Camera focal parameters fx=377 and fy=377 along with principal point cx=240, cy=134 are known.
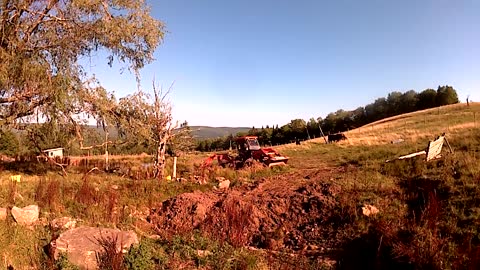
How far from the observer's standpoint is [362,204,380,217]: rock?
387 inches

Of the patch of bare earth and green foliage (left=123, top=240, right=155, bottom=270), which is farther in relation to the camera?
the patch of bare earth

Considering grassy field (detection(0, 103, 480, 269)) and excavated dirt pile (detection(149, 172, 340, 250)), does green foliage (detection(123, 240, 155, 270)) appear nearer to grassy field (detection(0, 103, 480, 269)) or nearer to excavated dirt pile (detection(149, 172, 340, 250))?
grassy field (detection(0, 103, 480, 269))

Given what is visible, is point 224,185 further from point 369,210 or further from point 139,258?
point 139,258

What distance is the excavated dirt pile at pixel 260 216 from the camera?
9.20m

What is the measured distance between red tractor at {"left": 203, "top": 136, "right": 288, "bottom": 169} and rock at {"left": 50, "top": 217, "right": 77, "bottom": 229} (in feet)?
37.7

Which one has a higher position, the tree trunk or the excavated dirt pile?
the tree trunk

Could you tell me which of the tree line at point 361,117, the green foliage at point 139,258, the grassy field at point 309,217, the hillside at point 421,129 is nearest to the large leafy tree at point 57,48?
the grassy field at point 309,217

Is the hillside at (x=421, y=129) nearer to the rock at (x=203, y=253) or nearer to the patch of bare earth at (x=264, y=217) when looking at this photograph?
the patch of bare earth at (x=264, y=217)

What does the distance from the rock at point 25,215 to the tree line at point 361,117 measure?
198 ft

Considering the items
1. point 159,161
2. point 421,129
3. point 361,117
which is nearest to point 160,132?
point 159,161

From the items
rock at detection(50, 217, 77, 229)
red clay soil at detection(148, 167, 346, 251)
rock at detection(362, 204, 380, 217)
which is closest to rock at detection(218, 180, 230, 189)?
red clay soil at detection(148, 167, 346, 251)


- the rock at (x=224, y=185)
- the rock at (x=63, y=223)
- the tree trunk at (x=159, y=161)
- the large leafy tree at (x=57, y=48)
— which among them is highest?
the large leafy tree at (x=57, y=48)

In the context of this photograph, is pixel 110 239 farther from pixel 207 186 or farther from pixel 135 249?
pixel 207 186

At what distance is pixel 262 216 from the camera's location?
421 inches
